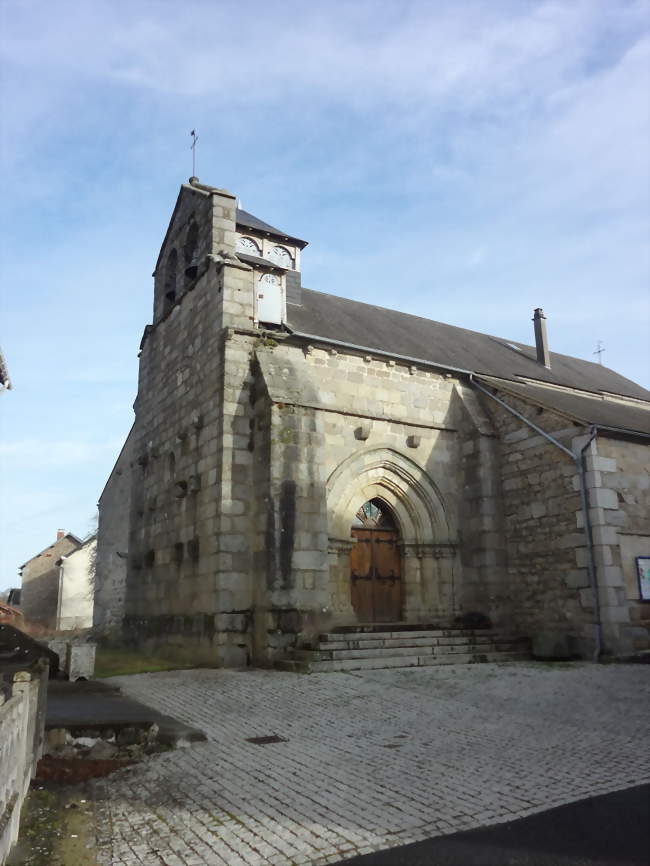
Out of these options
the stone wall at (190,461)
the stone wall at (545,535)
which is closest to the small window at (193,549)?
the stone wall at (190,461)

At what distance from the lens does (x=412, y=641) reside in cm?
1105

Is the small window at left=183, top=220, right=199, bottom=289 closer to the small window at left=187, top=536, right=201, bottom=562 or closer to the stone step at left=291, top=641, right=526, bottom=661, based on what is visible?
the small window at left=187, top=536, right=201, bottom=562

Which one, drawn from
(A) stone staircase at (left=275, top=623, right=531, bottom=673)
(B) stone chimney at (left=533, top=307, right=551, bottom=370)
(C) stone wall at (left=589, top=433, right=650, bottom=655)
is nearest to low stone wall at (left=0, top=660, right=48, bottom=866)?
(A) stone staircase at (left=275, top=623, right=531, bottom=673)

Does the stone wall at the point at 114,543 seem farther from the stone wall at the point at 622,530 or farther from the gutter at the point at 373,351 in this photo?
the stone wall at the point at 622,530

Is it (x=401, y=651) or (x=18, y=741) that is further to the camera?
(x=401, y=651)

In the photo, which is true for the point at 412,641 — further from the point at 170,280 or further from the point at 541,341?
the point at 541,341

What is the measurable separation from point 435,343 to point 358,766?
12827 millimetres

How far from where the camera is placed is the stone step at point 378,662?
31.8 feet

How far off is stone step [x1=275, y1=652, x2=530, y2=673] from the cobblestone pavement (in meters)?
0.92

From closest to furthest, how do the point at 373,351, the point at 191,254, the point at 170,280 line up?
the point at 373,351, the point at 191,254, the point at 170,280

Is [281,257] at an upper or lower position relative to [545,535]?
upper

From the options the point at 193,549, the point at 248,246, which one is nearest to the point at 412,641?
the point at 193,549

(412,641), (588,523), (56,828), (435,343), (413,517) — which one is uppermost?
(435,343)

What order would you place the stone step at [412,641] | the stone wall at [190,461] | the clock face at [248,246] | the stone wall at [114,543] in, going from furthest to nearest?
the stone wall at [114,543] → the clock face at [248,246] → the stone wall at [190,461] → the stone step at [412,641]
